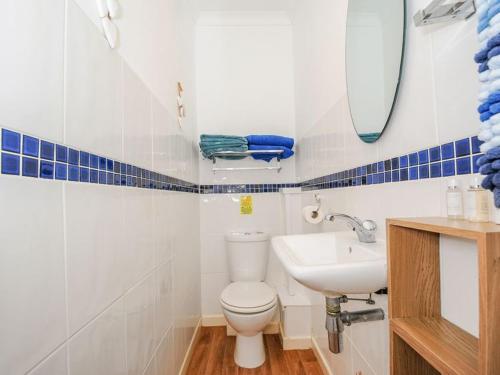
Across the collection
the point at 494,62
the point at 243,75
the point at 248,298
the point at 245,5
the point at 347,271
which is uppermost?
the point at 245,5

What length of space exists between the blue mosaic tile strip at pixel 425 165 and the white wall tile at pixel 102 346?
3.16 ft

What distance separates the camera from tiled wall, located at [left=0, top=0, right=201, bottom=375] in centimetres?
47

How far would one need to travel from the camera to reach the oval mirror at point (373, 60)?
0.85 meters

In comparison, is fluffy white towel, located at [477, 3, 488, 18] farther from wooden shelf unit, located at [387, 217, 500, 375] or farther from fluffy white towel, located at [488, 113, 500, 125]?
wooden shelf unit, located at [387, 217, 500, 375]

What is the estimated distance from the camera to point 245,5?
86.9 inches

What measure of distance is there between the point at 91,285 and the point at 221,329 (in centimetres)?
177

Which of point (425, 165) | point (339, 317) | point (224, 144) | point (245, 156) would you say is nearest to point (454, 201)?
point (425, 165)

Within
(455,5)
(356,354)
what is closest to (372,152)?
(455,5)

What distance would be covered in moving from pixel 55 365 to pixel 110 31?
0.87 metres

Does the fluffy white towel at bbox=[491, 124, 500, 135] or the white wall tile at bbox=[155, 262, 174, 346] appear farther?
the white wall tile at bbox=[155, 262, 174, 346]

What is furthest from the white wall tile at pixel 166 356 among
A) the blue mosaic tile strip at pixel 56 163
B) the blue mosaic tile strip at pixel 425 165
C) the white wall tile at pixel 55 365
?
the blue mosaic tile strip at pixel 425 165

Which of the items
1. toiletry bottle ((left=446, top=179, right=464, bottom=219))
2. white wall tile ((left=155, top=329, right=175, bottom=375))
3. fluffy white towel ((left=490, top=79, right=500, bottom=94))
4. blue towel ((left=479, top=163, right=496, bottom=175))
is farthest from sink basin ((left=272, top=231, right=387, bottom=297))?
white wall tile ((left=155, top=329, right=175, bottom=375))

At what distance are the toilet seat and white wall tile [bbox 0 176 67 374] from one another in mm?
1150

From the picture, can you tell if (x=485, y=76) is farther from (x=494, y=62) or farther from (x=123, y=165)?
(x=123, y=165)
